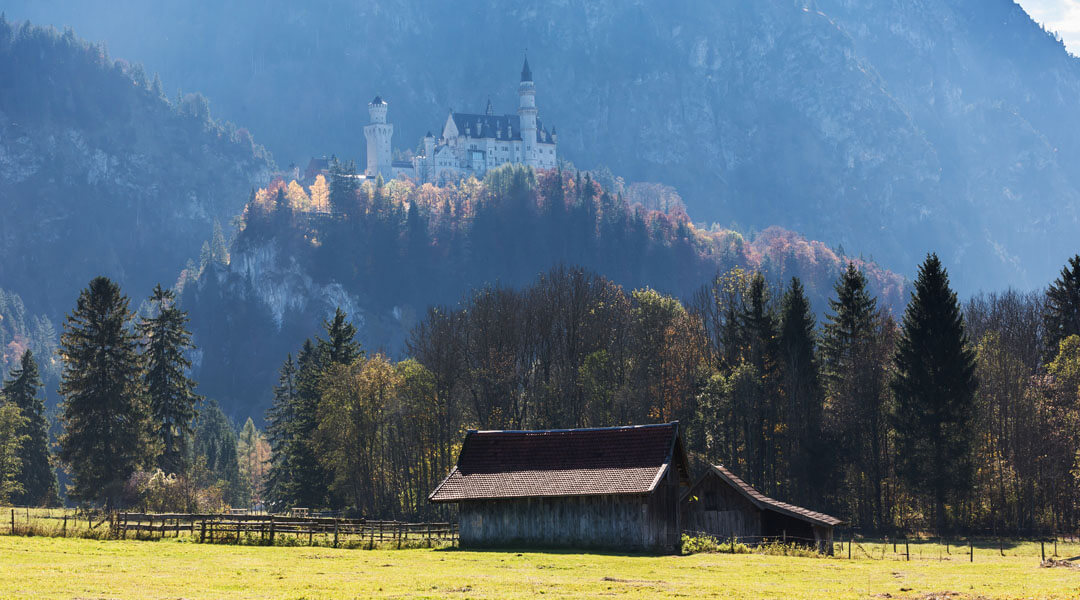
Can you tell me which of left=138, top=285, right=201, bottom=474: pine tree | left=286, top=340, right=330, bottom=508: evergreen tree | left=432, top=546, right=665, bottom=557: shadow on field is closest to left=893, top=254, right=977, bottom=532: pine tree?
left=432, top=546, right=665, bottom=557: shadow on field

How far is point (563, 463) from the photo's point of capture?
5456 centimetres

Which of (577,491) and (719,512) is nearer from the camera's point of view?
(577,491)

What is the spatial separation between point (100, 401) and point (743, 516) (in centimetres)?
3911

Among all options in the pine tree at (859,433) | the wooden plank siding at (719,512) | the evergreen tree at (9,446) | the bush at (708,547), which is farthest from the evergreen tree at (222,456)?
the bush at (708,547)

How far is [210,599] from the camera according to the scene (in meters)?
29.1

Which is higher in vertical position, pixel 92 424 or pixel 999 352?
pixel 999 352

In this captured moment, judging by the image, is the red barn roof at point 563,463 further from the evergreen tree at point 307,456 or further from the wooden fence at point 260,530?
the evergreen tree at point 307,456

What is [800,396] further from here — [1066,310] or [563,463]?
[563,463]

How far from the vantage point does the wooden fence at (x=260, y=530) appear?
49.7m

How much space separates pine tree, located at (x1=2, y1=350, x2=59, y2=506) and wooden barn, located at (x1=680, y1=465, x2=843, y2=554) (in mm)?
57106

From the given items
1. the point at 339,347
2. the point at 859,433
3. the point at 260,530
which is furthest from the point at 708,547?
the point at 339,347

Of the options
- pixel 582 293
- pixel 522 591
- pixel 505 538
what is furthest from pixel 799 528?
pixel 582 293

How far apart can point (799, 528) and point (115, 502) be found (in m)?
41.9

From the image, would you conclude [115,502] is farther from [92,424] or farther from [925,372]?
[925,372]
